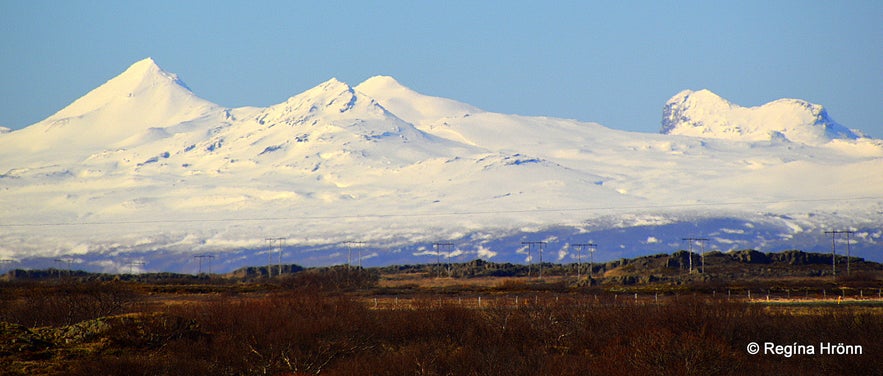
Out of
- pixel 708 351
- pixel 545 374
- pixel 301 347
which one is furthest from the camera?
pixel 301 347

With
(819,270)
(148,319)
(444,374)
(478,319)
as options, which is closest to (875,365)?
(444,374)

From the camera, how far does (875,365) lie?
52781 millimetres

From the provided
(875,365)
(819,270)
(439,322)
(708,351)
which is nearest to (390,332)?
(439,322)

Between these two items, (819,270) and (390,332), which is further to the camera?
(819,270)

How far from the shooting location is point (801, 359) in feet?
185

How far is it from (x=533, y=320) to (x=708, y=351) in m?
15.5

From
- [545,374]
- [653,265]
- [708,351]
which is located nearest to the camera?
[545,374]

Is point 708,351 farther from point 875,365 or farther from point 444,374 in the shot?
point 444,374

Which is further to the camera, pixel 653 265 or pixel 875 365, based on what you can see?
pixel 653 265

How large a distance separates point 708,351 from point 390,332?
19929mm

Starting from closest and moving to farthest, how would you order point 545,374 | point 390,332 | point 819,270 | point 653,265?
point 545,374
point 390,332
point 819,270
point 653,265

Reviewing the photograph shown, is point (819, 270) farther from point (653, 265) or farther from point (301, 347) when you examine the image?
point (301, 347)

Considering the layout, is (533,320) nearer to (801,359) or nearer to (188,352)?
(801,359)

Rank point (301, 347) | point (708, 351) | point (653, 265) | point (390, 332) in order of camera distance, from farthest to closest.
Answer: point (653, 265)
point (390, 332)
point (301, 347)
point (708, 351)
